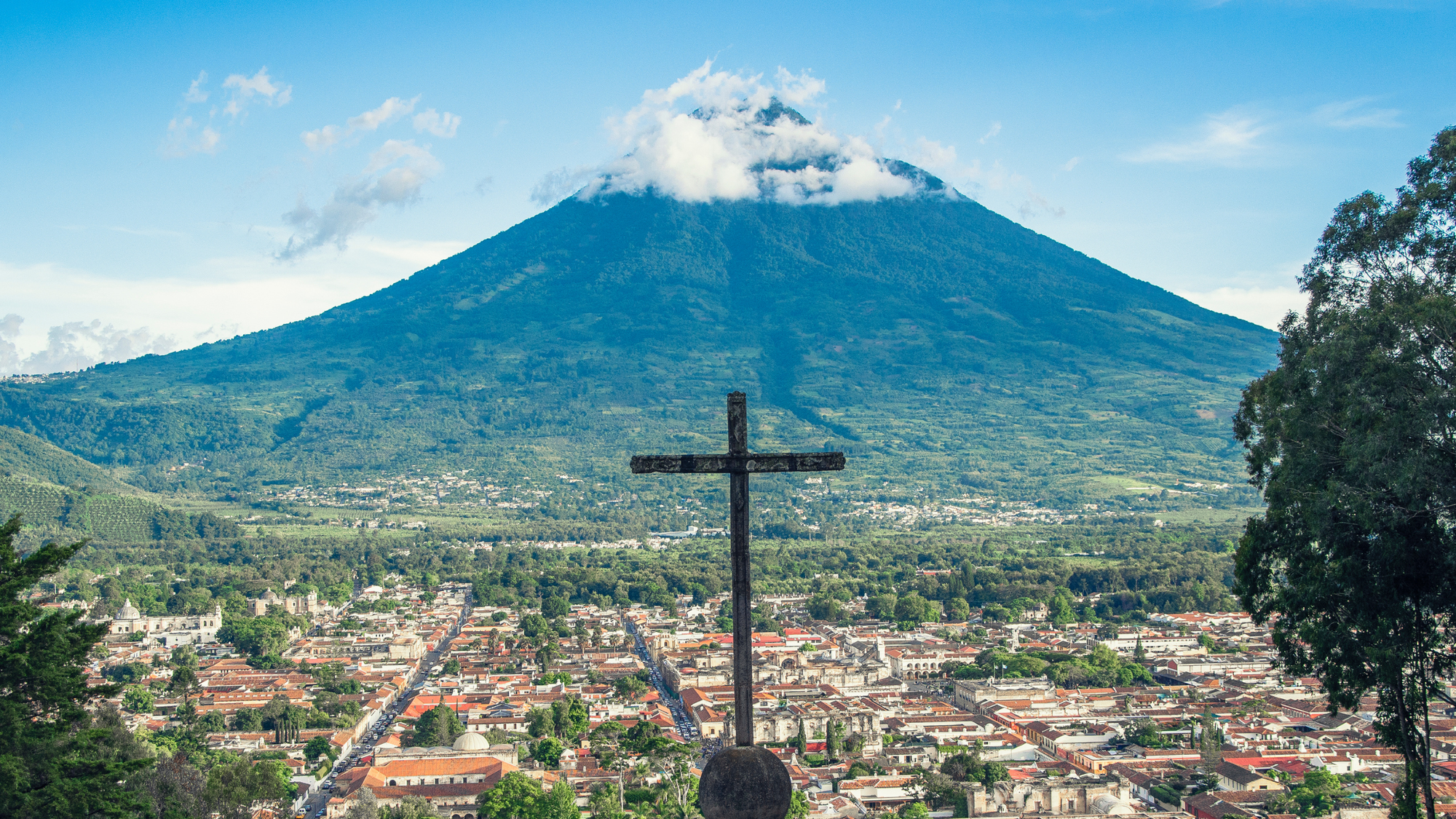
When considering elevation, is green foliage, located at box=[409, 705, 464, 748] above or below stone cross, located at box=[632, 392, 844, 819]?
below

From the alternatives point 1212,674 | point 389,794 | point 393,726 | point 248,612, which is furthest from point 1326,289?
point 248,612

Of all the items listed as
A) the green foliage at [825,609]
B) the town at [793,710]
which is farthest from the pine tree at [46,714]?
the green foliage at [825,609]

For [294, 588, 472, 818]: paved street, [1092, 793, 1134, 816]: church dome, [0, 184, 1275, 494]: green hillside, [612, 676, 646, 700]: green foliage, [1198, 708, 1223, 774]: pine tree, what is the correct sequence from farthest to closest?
1. [0, 184, 1275, 494]: green hillside
2. [612, 676, 646, 700]: green foliage
3. [1198, 708, 1223, 774]: pine tree
4. [294, 588, 472, 818]: paved street
5. [1092, 793, 1134, 816]: church dome

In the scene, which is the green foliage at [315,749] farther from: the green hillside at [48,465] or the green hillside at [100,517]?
the green hillside at [48,465]

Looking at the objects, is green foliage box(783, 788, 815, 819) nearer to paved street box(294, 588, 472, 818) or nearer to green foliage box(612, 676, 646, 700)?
paved street box(294, 588, 472, 818)

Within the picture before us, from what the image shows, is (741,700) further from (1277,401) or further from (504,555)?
(504,555)

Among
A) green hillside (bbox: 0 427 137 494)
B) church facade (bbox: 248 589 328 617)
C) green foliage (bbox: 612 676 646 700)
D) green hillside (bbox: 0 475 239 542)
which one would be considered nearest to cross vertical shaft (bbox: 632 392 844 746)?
green foliage (bbox: 612 676 646 700)
